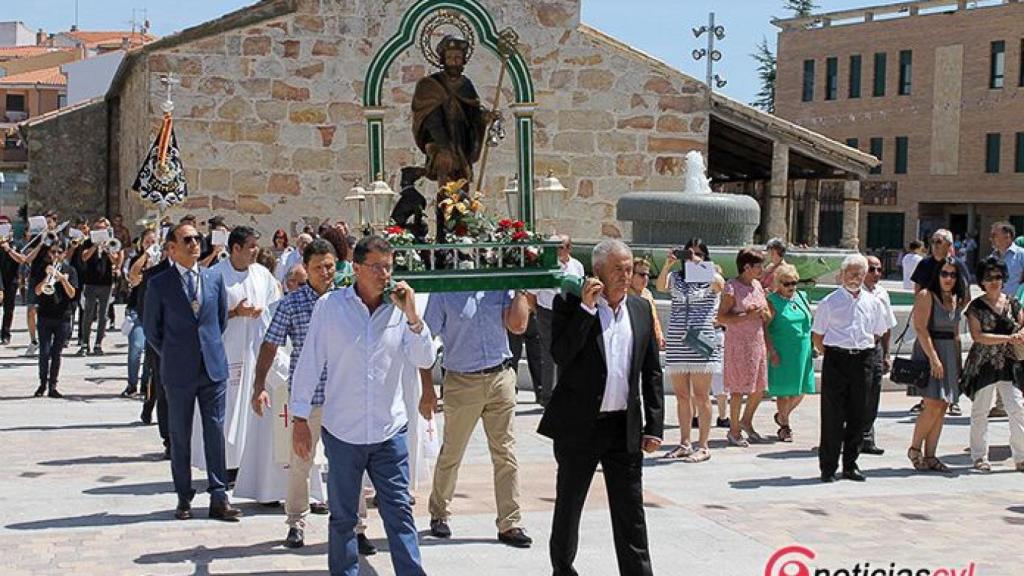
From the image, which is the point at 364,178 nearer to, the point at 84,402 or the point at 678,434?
the point at 84,402

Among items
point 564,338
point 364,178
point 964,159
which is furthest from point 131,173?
point 964,159

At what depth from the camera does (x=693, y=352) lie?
1170 centimetres

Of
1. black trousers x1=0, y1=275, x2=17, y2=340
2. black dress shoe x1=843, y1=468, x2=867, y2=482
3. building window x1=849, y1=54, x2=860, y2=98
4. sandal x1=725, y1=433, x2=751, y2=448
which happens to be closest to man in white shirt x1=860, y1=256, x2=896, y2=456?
black dress shoe x1=843, y1=468, x2=867, y2=482

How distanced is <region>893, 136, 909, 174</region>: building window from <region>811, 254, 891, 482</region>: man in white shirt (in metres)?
42.6

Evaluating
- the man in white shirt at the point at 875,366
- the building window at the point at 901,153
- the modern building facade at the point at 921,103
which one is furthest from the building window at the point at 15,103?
the man in white shirt at the point at 875,366

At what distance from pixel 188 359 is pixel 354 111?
43.6 ft

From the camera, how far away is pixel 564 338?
7.09 m

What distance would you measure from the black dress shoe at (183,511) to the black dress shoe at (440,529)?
1.57 m

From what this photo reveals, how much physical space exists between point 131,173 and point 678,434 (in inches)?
635

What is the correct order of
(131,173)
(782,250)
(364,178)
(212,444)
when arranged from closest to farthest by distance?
(212,444) → (782,250) → (364,178) → (131,173)

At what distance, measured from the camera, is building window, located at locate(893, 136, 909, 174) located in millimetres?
51531

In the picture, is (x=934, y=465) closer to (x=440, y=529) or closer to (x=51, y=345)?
(x=440, y=529)

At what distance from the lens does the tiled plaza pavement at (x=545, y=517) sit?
7.92 meters

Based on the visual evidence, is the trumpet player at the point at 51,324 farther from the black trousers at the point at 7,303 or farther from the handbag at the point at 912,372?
the handbag at the point at 912,372
